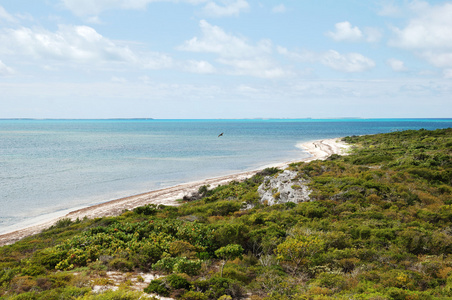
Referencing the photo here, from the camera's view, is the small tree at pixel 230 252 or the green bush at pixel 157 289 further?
the small tree at pixel 230 252

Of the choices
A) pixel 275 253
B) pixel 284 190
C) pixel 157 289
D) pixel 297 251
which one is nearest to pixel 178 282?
pixel 157 289

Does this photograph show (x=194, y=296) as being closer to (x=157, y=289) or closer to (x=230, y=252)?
(x=157, y=289)

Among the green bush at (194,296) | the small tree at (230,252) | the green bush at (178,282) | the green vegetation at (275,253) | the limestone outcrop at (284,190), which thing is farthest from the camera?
the limestone outcrop at (284,190)

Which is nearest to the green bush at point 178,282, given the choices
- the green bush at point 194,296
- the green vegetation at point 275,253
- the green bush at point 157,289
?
the green vegetation at point 275,253

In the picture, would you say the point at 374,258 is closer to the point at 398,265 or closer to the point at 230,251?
the point at 398,265

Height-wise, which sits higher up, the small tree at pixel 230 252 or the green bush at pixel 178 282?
the green bush at pixel 178 282

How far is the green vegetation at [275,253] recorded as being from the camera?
877 centimetres

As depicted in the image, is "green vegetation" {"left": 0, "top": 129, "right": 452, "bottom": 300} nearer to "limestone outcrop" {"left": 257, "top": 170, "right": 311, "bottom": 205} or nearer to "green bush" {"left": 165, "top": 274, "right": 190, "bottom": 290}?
"green bush" {"left": 165, "top": 274, "right": 190, "bottom": 290}

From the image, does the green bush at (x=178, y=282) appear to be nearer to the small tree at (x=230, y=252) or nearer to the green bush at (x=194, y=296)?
the green bush at (x=194, y=296)

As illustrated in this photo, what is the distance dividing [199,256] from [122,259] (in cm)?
304

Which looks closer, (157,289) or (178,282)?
(157,289)

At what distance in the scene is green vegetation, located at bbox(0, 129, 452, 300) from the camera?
8773mm

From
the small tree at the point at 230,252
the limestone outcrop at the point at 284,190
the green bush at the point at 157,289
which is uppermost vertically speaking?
the limestone outcrop at the point at 284,190

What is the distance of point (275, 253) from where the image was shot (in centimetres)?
1192
